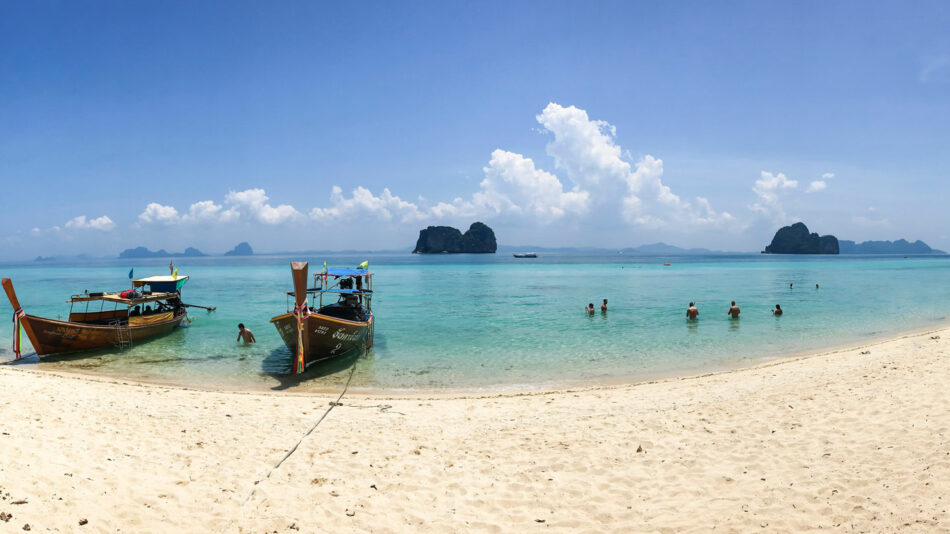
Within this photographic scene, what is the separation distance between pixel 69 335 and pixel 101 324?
2.24 metres

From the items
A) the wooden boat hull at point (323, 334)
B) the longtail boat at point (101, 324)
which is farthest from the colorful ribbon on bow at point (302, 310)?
the longtail boat at point (101, 324)

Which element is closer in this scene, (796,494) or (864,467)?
(796,494)

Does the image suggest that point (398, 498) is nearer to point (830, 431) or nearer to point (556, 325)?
point (830, 431)

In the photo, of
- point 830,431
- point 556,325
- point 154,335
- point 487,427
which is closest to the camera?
point 830,431

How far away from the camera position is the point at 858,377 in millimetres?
11688

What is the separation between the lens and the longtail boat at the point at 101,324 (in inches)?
720

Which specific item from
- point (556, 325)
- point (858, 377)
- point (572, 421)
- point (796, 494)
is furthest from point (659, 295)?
point (796, 494)

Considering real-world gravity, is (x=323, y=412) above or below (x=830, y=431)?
below

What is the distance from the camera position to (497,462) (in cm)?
762

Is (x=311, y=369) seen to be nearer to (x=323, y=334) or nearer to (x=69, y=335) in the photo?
(x=323, y=334)

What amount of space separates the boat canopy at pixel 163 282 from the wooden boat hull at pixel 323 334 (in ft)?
42.0

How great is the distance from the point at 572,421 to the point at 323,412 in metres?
5.77

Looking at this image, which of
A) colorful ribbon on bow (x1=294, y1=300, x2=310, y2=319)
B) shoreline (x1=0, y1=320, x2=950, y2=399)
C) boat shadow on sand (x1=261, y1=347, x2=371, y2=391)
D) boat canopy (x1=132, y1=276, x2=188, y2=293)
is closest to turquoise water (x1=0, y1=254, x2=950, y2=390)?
boat shadow on sand (x1=261, y1=347, x2=371, y2=391)

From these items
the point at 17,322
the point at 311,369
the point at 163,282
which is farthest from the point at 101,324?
the point at 311,369
